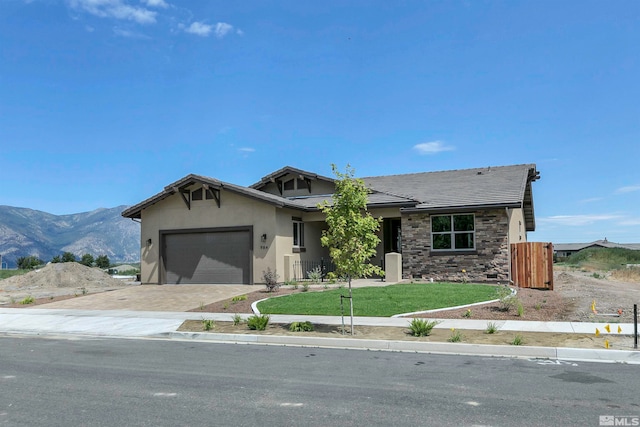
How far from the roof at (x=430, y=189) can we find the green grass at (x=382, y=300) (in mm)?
4620

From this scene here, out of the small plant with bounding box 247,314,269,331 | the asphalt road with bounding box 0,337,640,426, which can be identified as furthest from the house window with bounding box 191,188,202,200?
the asphalt road with bounding box 0,337,640,426

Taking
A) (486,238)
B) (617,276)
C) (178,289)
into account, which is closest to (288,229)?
(178,289)

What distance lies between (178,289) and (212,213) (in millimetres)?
4194

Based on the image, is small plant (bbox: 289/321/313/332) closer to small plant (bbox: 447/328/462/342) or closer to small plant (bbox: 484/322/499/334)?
small plant (bbox: 447/328/462/342)

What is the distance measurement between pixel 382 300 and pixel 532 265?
912cm

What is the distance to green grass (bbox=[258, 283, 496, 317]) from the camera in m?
15.9

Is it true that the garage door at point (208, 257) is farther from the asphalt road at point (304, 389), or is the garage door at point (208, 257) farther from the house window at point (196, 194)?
the asphalt road at point (304, 389)

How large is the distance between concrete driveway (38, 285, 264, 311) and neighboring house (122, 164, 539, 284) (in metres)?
1.97

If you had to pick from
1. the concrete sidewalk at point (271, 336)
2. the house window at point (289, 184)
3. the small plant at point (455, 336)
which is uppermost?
the house window at point (289, 184)

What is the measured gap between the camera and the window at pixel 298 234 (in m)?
26.4

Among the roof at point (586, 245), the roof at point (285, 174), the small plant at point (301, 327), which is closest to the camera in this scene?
the small plant at point (301, 327)

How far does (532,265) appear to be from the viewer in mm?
23047

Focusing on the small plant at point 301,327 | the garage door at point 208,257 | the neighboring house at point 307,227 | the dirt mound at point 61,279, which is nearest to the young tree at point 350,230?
the small plant at point 301,327

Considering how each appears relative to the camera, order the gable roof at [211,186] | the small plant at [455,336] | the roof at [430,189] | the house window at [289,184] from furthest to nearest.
A: the house window at [289,184], the gable roof at [211,186], the roof at [430,189], the small plant at [455,336]
